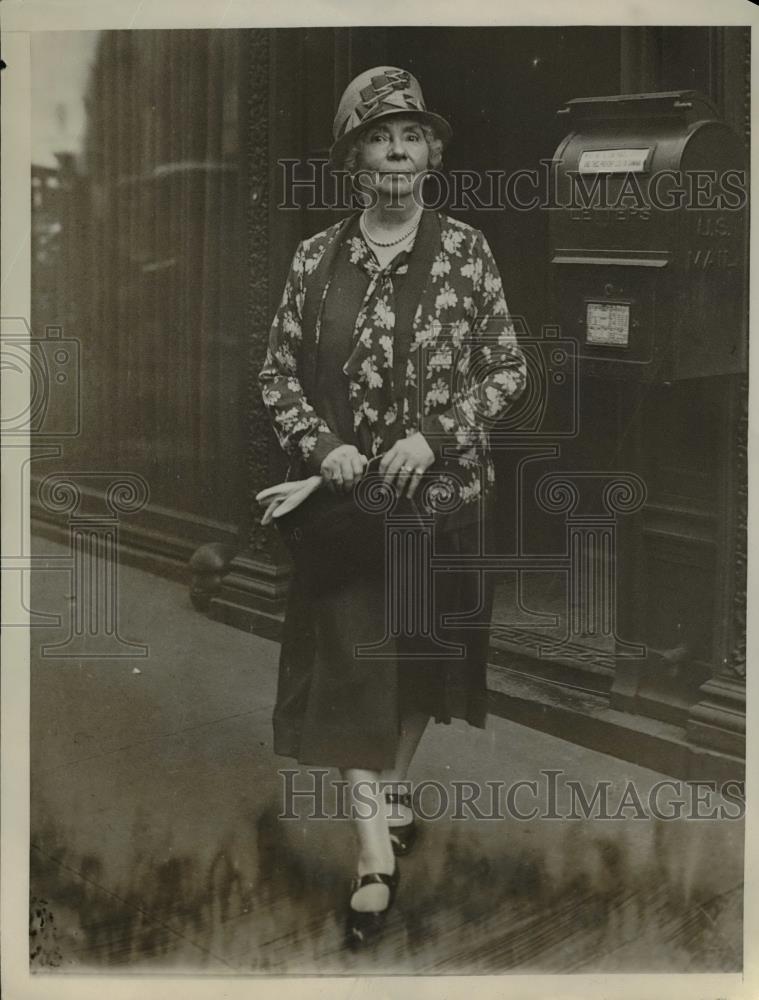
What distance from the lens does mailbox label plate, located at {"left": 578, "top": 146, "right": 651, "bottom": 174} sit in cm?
340

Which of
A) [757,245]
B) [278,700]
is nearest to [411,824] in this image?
[278,700]

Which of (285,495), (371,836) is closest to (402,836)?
(371,836)

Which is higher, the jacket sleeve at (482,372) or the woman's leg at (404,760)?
the jacket sleeve at (482,372)

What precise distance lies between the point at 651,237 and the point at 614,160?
24 cm

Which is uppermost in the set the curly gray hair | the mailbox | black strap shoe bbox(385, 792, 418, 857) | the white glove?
the curly gray hair

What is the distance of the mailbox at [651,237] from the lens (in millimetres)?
3406

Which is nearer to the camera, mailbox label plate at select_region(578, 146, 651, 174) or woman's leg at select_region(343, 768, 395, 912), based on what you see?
mailbox label plate at select_region(578, 146, 651, 174)

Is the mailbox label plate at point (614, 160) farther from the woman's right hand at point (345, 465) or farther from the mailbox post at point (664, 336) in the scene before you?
the woman's right hand at point (345, 465)

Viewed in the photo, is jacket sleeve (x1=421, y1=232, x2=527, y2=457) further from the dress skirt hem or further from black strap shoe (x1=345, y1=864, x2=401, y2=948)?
black strap shoe (x1=345, y1=864, x2=401, y2=948)

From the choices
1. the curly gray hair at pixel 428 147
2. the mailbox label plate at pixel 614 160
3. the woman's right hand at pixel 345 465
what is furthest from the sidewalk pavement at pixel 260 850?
the mailbox label plate at pixel 614 160

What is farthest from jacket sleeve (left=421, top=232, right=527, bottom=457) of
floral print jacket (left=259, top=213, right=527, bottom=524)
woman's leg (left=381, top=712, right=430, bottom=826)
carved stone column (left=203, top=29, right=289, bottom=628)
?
woman's leg (left=381, top=712, right=430, bottom=826)

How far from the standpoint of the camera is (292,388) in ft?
11.7

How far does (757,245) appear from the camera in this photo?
3.50 meters

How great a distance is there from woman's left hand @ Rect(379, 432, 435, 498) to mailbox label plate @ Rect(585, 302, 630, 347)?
570 mm
